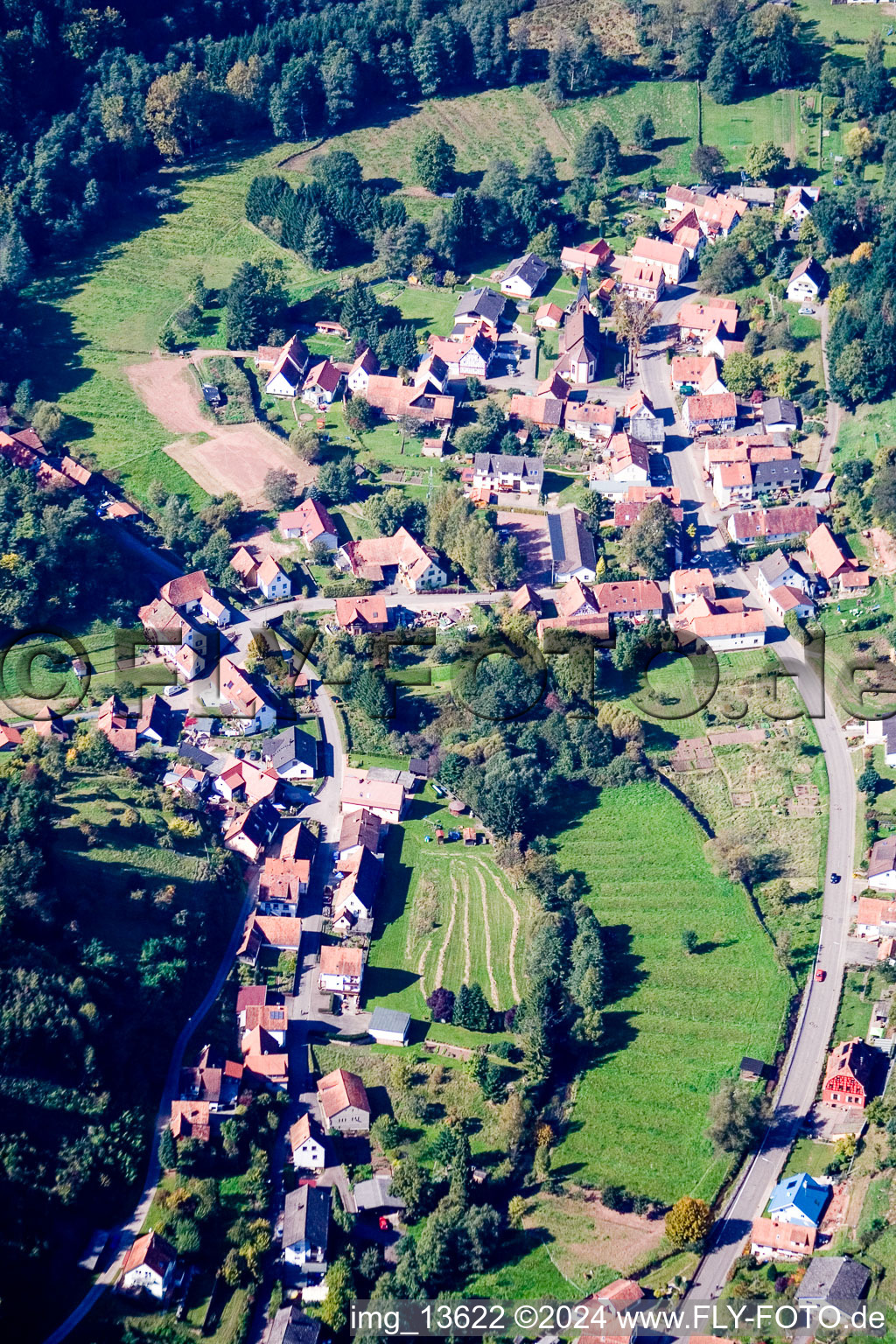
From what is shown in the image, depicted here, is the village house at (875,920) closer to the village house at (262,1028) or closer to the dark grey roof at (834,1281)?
the dark grey roof at (834,1281)

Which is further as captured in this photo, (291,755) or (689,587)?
(689,587)

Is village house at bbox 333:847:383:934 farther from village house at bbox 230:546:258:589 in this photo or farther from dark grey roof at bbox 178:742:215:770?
village house at bbox 230:546:258:589

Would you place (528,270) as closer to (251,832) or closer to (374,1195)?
(251,832)

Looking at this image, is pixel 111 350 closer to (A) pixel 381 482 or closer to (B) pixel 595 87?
(A) pixel 381 482

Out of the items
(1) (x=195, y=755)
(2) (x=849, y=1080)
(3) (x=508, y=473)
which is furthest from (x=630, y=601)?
(2) (x=849, y=1080)

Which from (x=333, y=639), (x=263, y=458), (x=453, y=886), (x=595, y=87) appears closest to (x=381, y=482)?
(x=263, y=458)
